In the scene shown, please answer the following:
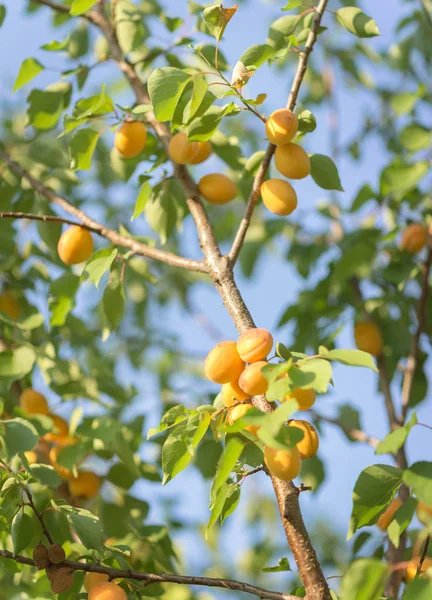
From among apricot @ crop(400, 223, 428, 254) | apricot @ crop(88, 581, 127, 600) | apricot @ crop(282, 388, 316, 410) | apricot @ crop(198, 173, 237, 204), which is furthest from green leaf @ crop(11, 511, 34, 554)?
apricot @ crop(400, 223, 428, 254)

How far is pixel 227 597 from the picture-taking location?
344 centimetres

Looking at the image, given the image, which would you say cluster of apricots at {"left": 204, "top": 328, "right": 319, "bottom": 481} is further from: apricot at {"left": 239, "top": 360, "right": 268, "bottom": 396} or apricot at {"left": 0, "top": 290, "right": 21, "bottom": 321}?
apricot at {"left": 0, "top": 290, "right": 21, "bottom": 321}

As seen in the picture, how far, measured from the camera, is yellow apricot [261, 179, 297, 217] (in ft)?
4.04

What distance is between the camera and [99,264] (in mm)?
1344

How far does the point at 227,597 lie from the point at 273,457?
2813mm

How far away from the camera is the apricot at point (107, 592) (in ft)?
3.36

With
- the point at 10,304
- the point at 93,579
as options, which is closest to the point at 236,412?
the point at 93,579

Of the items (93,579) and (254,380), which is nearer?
(254,380)

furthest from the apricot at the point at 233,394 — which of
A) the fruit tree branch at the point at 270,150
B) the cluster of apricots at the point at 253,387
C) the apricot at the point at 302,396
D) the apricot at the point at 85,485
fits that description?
the apricot at the point at 85,485

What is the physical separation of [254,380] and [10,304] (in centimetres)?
126

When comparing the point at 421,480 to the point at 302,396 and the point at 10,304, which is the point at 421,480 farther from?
the point at 10,304

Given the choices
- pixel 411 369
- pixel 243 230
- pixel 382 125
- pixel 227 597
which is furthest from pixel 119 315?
pixel 227 597

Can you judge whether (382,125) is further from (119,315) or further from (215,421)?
(215,421)

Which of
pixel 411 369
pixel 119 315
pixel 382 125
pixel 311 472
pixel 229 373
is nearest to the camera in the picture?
pixel 229 373
